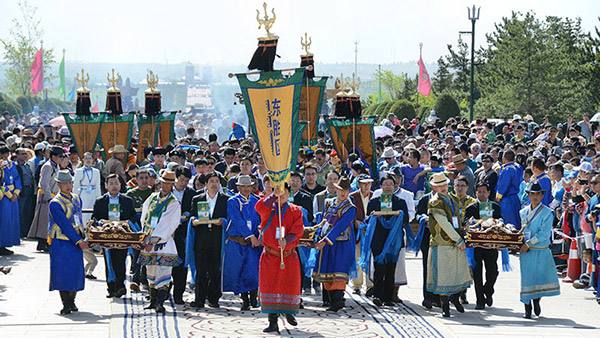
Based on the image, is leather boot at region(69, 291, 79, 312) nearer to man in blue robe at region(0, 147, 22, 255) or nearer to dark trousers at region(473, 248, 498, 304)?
dark trousers at region(473, 248, 498, 304)

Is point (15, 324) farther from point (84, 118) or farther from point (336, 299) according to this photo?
point (84, 118)

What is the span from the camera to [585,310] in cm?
1541

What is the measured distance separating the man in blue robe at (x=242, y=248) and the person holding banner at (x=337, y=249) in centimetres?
76

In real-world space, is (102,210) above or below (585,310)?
above

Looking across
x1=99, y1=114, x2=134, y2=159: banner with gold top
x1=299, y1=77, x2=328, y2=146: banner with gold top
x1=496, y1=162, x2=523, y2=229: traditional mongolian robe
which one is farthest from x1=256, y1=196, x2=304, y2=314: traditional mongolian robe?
x1=299, y1=77, x2=328, y2=146: banner with gold top

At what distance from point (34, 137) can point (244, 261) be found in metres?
13.4

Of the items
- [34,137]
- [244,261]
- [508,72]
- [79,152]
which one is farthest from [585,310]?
[508,72]

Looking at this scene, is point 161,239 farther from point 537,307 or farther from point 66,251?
point 537,307

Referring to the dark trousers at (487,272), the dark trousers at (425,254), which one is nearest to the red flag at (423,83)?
the dark trousers at (425,254)

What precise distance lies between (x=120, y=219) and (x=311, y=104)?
10.8 metres

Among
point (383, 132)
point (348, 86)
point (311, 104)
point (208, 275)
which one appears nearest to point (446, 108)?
point (383, 132)

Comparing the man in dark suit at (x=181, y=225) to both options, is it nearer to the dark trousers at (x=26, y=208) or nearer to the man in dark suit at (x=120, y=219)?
the man in dark suit at (x=120, y=219)

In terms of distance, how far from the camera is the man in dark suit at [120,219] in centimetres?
1612

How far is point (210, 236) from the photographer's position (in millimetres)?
15641
